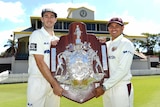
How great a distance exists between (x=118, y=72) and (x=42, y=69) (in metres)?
0.99

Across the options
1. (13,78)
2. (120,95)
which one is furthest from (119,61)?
(13,78)

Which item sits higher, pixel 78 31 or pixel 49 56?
pixel 78 31

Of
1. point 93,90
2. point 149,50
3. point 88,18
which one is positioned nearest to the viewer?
point 93,90

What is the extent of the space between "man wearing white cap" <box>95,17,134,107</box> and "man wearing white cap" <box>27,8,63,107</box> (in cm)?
64

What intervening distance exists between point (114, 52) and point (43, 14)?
109 cm

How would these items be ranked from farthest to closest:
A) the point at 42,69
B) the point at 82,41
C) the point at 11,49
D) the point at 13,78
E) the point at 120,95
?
1. the point at 11,49
2. the point at 13,78
3. the point at 82,41
4. the point at 120,95
5. the point at 42,69

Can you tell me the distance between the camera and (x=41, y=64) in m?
3.36

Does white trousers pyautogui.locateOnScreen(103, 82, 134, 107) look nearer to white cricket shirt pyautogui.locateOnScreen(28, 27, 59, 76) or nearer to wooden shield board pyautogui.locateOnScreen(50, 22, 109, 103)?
wooden shield board pyautogui.locateOnScreen(50, 22, 109, 103)

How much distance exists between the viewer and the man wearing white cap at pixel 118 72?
11.3 feet

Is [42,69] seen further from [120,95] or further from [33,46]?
[120,95]

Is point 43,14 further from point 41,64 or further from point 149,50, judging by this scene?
point 149,50

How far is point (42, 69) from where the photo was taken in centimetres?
335

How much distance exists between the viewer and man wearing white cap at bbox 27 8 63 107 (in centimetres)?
338

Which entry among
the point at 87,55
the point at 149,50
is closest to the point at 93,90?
the point at 87,55
